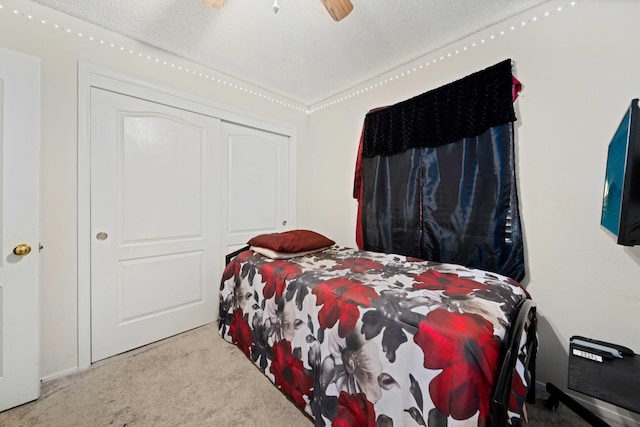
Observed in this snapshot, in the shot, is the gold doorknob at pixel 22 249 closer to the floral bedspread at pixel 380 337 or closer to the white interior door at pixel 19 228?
the white interior door at pixel 19 228

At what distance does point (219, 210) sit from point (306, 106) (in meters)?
1.75

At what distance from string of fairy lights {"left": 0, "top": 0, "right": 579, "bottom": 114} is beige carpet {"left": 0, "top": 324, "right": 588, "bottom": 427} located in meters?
2.33

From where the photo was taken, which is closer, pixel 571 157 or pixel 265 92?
pixel 571 157

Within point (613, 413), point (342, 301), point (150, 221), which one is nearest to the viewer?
point (342, 301)

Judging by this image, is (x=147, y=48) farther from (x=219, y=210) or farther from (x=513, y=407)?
(x=513, y=407)

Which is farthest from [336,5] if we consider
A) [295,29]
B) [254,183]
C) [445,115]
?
[254,183]

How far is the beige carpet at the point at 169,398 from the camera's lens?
1320mm

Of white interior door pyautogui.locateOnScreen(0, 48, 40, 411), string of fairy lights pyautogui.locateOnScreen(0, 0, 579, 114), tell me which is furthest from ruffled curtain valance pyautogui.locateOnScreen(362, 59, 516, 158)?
white interior door pyautogui.locateOnScreen(0, 48, 40, 411)

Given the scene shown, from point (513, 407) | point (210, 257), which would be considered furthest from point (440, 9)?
point (210, 257)

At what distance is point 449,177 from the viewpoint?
1.91 meters

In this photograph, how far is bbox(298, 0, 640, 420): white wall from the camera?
1338 mm

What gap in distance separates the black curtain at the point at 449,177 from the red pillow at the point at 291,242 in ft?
1.82

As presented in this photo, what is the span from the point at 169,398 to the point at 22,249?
122cm

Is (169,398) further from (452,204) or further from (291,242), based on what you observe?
(452,204)
